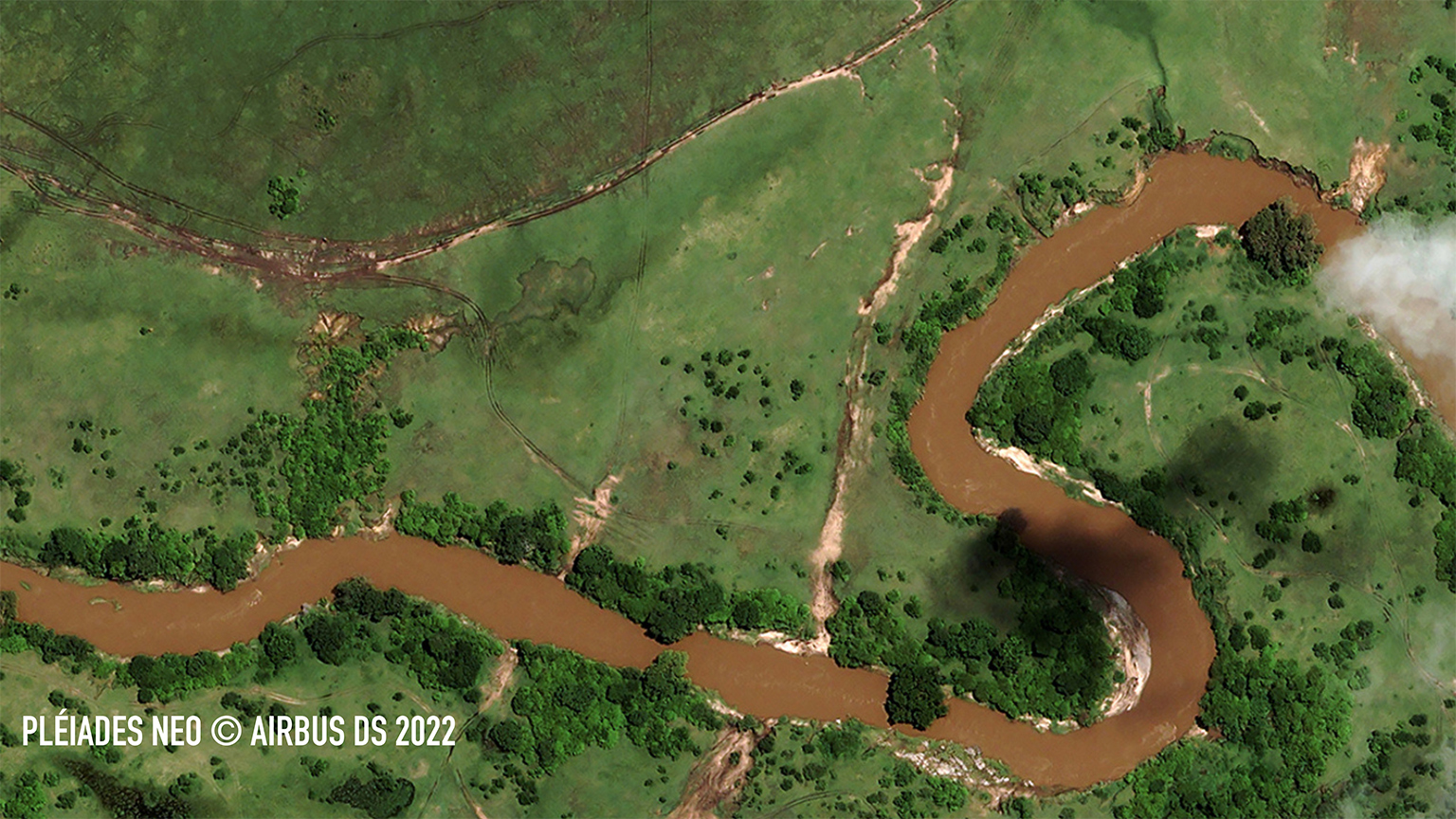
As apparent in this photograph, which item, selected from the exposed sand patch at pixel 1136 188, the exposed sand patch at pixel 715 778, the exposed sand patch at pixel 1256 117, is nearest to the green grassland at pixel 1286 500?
the exposed sand patch at pixel 1136 188

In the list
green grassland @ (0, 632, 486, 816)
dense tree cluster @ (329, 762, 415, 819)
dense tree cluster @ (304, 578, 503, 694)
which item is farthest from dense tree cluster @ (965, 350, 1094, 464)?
dense tree cluster @ (329, 762, 415, 819)

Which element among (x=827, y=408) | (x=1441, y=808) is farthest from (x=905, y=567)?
(x=1441, y=808)

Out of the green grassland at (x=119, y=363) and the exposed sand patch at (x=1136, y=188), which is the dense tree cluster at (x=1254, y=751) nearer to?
the exposed sand patch at (x=1136, y=188)

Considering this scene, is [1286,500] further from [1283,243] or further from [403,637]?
[403,637]

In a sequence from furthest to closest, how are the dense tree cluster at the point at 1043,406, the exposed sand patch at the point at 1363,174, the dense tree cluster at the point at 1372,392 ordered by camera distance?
the exposed sand patch at the point at 1363,174 → the dense tree cluster at the point at 1372,392 → the dense tree cluster at the point at 1043,406

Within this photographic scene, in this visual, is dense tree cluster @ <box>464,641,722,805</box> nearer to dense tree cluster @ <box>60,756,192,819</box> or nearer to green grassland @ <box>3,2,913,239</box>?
dense tree cluster @ <box>60,756,192,819</box>

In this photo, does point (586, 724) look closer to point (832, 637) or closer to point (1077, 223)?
point (832, 637)
